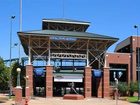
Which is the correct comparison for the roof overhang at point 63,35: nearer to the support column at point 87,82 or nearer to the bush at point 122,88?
the support column at point 87,82

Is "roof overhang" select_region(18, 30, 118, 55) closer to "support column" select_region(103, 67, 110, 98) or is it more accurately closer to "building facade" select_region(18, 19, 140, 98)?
"building facade" select_region(18, 19, 140, 98)

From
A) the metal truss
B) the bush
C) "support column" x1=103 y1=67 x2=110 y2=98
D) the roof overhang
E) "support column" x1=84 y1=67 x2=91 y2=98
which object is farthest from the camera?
the bush

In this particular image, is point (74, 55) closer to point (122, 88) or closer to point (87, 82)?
point (87, 82)

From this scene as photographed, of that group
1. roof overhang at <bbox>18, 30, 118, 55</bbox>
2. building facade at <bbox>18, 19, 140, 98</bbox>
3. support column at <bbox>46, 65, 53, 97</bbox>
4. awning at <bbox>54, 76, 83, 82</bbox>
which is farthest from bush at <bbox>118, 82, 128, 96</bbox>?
support column at <bbox>46, 65, 53, 97</bbox>

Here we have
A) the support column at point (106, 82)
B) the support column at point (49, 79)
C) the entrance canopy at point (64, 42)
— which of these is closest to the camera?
the support column at point (49, 79)

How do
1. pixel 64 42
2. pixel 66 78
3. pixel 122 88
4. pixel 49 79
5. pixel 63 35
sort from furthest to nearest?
pixel 122 88, pixel 64 42, pixel 66 78, pixel 63 35, pixel 49 79

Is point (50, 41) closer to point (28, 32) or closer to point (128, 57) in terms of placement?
point (28, 32)

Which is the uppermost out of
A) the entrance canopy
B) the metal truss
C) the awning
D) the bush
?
the entrance canopy

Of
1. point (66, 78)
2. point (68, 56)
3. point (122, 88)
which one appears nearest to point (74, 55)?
point (68, 56)

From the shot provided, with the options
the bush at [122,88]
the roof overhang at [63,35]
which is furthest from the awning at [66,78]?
the bush at [122,88]

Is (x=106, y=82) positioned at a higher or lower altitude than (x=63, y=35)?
lower

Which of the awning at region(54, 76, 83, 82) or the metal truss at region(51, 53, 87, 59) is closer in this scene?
the awning at region(54, 76, 83, 82)

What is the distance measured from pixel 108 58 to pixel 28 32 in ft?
60.4

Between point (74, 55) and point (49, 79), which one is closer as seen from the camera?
point (49, 79)
